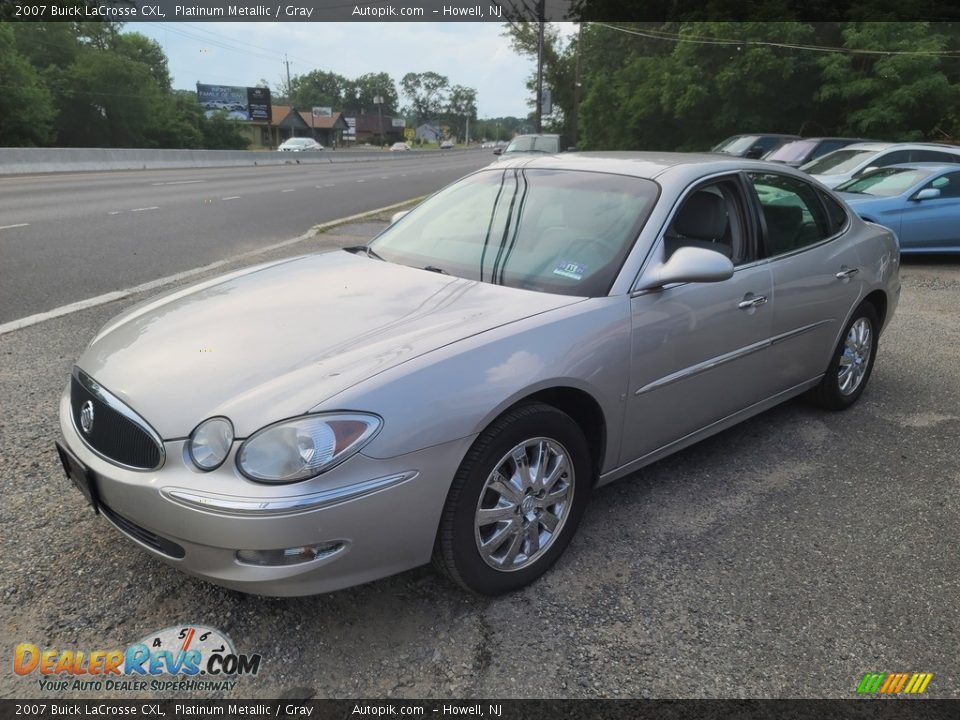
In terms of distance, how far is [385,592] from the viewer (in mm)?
2656

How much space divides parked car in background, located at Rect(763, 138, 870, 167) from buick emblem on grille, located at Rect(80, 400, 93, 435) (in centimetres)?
1488

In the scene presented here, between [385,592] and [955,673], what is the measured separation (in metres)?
1.94

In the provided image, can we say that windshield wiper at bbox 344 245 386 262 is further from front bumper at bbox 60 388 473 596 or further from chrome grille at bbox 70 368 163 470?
front bumper at bbox 60 388 473 596

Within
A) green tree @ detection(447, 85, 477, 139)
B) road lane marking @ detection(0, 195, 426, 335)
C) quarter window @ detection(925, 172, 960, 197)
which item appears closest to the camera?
road lane marking @ detection(0, 195, 426, 335)

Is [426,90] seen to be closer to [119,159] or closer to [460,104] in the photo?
[460,104]

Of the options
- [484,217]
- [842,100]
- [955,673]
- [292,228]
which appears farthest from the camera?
[842,100]

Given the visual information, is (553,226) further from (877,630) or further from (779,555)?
(877,630)


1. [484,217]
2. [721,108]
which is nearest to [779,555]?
[484,217]

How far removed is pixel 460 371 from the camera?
7.79ft

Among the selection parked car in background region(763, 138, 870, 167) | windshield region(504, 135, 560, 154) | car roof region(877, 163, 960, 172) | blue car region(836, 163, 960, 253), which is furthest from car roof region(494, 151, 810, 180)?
windshield region(504, 135, 560, 154)

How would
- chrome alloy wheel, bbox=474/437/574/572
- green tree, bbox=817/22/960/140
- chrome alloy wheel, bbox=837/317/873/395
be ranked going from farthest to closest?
green tree, bbox=817/22/960/140
chrome alloy wheel, bbox=837/317/873/395
chrome alloy wheel, bbox=474/437/574/572

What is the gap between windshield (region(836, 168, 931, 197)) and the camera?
9.69m

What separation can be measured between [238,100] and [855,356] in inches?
3321

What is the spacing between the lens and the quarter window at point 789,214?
12.3ft
